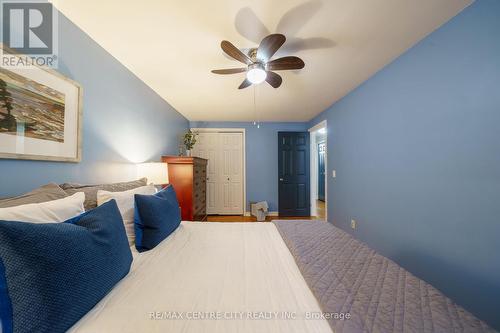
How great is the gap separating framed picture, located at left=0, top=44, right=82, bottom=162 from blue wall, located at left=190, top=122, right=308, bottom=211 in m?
3.25

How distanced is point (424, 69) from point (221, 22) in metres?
1.84

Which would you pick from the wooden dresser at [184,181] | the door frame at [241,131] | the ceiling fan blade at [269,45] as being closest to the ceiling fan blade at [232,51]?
the ceiling fan blade at [269,45]

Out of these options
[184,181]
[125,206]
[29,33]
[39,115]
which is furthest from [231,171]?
[29,33]

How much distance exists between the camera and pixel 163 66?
6.93 ft

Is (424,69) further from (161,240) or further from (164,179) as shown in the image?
(164,179)

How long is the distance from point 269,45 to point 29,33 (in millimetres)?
1624

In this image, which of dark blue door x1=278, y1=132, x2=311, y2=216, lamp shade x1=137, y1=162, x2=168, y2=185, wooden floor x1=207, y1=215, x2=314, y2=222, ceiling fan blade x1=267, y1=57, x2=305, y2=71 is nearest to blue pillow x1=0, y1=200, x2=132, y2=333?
lamp shade x1=137, y1=162, x2=168, y2=185

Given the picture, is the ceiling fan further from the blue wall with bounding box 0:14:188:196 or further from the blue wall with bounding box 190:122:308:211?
the blue wall with bounding box 190:122:308:211

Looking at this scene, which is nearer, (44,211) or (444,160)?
(44,211)

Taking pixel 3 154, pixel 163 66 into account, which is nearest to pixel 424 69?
pixel 163 66

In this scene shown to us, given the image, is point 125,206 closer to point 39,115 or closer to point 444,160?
point 39,115

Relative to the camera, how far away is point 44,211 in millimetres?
844

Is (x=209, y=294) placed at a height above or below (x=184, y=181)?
below

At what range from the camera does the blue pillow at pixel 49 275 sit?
1.80 ft
